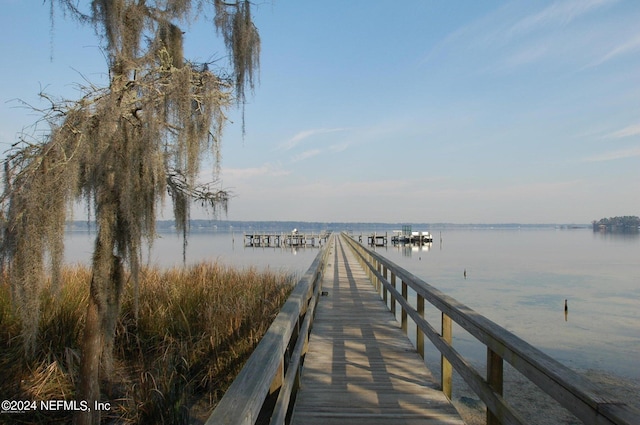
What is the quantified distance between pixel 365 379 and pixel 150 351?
12.0 ft

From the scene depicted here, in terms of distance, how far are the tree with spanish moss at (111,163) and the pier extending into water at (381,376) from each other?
155 centimetres

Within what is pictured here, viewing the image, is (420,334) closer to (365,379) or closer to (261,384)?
(365,379)

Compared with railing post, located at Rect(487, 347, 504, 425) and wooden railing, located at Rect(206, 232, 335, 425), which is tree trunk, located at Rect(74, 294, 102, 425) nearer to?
wooden railing, located at Rect(206, 232, 335, 425)

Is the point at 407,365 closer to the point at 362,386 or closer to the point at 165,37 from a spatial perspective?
the point at 362,386

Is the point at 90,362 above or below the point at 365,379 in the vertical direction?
above

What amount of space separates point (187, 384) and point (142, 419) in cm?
61

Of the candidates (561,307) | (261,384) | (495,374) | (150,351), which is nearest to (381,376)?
(495,374)

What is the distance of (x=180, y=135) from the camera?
354 cm

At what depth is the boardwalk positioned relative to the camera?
3250 millimetres

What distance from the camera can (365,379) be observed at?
405 cm

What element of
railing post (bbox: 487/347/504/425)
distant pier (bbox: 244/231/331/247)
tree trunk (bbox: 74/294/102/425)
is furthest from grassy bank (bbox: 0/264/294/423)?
distant pier (bbox: 244/231/331/247)

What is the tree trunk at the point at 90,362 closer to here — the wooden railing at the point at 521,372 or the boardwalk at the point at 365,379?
the boardwalk at the point at 365,379

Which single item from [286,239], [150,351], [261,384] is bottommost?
[286,239]

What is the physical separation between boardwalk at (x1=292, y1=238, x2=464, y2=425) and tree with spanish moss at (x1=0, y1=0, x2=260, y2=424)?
198cm
